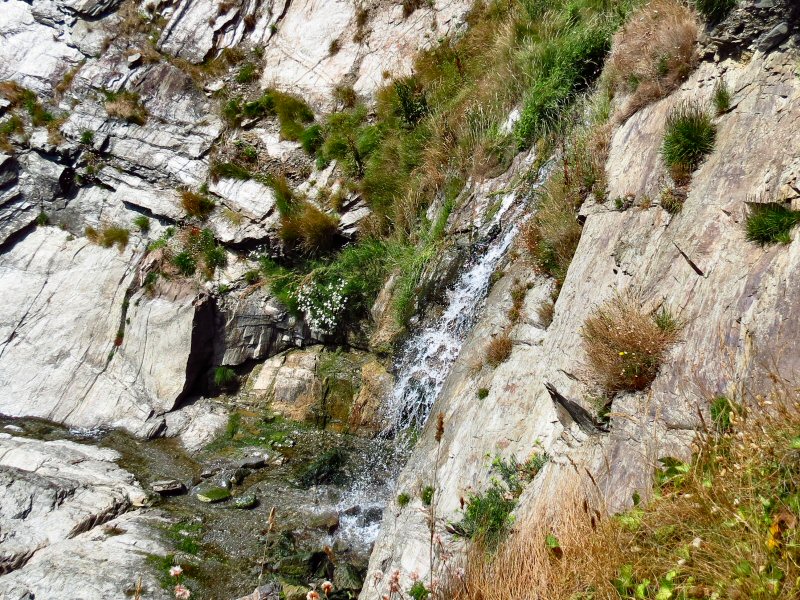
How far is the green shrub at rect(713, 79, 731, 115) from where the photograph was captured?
15.4 ft

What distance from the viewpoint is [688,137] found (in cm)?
481

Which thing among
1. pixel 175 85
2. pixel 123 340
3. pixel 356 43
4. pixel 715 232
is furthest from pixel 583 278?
pixel 175 85

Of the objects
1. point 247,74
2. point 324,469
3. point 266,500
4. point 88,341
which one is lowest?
point 324,469

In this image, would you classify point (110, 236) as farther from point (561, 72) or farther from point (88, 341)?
point (561, 72)

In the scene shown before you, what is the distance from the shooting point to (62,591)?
573cm

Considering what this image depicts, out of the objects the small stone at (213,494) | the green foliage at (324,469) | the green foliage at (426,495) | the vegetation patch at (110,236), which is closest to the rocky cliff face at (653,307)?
the green foliage at (426,495)

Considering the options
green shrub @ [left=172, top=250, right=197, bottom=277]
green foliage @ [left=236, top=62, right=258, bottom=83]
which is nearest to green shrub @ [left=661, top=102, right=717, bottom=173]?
green shrub @ [left=172, top=250, right=197, bottom=277]

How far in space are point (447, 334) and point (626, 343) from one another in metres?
4.09

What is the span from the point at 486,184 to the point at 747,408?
631 cm

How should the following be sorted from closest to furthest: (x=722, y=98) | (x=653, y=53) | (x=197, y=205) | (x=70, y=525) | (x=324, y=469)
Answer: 1. (x=722, y=98)
2. (x=653, y=53)
3. (x=70, y=525)
4. (x=324, y=469)
5. (x=197, y=205)

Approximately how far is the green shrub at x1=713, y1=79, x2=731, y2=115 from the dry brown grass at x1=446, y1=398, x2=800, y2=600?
2878 mm

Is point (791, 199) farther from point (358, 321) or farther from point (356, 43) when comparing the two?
point (356, 43)

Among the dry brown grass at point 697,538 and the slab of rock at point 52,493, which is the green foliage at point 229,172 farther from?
the dry brown grass at point 697,538

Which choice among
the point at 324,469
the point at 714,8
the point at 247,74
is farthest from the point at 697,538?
the point at 247,74
